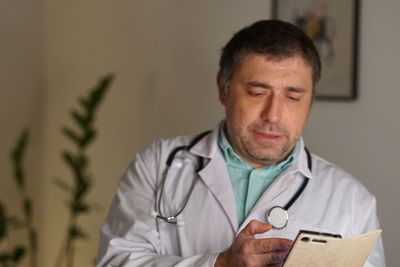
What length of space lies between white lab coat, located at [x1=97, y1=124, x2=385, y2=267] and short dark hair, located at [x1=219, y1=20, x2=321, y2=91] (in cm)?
25

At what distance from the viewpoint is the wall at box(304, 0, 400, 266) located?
81.2 inches

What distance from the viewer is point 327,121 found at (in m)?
2.25

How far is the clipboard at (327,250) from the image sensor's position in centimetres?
124

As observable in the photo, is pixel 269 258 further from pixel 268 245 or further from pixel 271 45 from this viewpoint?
pixel 271 45

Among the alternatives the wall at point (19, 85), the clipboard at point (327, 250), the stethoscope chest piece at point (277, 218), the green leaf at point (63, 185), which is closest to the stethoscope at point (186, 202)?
the stethoscope chest piece at point (277, 218)

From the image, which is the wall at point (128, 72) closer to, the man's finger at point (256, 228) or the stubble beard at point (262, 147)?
the stubble beard at point (262, 147)

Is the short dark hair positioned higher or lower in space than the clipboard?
higher

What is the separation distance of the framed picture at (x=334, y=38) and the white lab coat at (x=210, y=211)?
0.43 meters

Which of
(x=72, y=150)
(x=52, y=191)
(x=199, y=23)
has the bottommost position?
(x=52, y=191)

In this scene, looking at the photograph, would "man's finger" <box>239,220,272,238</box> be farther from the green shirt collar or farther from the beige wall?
the beige wall

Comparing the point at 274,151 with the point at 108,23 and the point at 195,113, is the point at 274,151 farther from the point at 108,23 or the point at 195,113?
the point at 108,23

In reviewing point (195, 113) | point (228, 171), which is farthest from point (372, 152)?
point (195, 113)

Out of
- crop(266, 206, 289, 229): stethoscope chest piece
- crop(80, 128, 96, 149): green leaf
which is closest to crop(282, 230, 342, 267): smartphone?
crop(266, 206, 289, 229): stethoscope chest piece

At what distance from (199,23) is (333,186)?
3.66ft
